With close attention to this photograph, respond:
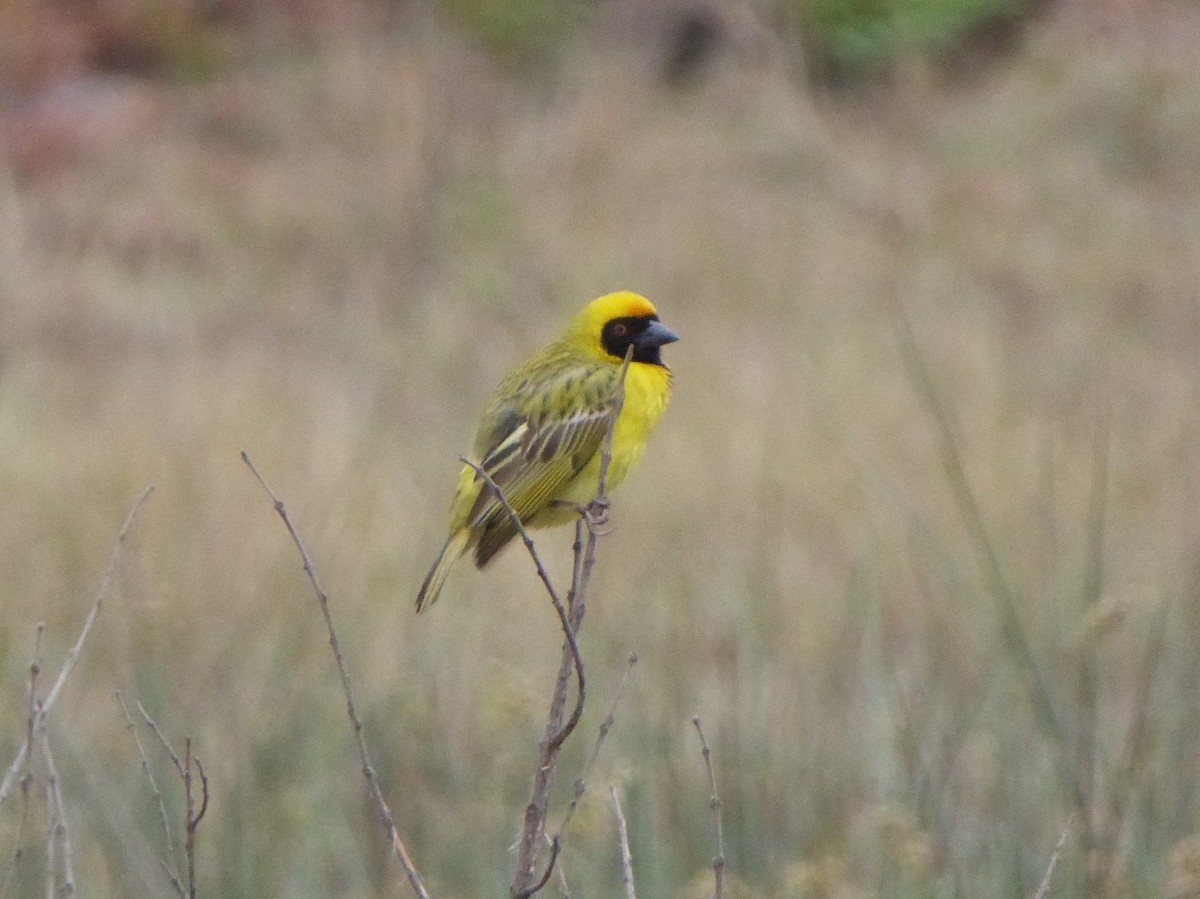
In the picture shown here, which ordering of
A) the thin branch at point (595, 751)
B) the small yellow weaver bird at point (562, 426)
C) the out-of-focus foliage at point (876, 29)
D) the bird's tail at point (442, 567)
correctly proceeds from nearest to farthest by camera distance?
the thin branch at point (595, 751) → the bird's tail at point (442, 567) → the small yellow weaver bird at point (562, 426) → the out-of-focus foliage at point (876, 29)

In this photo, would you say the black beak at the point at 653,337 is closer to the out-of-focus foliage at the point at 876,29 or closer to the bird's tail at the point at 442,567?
the bird's tail at the point at 442,567

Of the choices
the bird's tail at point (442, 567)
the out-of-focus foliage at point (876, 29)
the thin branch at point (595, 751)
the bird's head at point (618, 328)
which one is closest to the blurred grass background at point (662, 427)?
the out-of-focus foliage at point (876, 29)

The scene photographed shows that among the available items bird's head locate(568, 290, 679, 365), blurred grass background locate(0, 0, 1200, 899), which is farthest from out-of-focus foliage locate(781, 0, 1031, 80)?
bird's head locate(568, 290, 679, 365)

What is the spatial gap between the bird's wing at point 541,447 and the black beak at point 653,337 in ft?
0.33

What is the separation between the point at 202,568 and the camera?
7418mm

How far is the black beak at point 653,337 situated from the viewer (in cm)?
416

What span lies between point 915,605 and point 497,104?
10.7m

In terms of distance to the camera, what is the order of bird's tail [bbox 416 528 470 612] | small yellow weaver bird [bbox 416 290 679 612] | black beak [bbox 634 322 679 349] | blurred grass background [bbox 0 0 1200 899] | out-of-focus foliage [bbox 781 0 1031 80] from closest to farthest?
1. bird's tail [bbox 416 528 470 612]
2. small yellow weaver bird [bbox 416 290 679 612]
3. black beak [bbox 634 322 679 349]
4. blurred grass background [bbox 0 0 1200 899]
5. out-of-focus foliage [bbox 781 0 1031 80]

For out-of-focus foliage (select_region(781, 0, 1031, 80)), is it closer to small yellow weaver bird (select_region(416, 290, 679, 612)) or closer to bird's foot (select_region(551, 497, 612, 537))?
small yellow weaver bird (select_region(416, 290, 679, 612))

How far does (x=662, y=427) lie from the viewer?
384 inches

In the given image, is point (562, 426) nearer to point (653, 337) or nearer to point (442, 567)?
point (653, 337)

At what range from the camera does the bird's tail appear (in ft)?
12.1

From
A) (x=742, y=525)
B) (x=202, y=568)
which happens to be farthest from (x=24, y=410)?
(x=742, y=525)

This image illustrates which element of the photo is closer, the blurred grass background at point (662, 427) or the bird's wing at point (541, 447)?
the bird's wing at point (541, 447)
